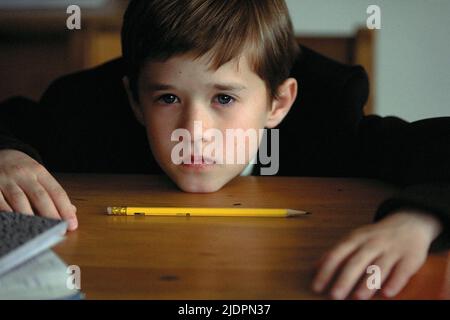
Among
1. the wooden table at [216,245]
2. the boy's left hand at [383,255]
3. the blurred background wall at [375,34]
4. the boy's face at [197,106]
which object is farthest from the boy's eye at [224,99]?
the blurred background wall at [375,34]

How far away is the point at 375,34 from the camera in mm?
2133

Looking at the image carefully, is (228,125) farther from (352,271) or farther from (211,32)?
(352,271)

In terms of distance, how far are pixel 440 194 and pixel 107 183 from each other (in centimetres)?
48

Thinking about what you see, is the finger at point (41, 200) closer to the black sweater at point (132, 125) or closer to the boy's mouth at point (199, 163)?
the boy's mouth at point (199, 163)

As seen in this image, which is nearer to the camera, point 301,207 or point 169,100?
point 301,207

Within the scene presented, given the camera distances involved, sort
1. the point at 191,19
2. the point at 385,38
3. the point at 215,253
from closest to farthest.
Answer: the point at 215,253 < the point at 191,19 < the point at 385,38

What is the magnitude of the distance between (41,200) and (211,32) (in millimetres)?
336

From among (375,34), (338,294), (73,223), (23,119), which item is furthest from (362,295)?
(375,34)

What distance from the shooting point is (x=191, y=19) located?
2.70ft

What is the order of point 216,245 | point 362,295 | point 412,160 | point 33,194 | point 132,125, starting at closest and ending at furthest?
point 362,295 < point 216,245 < point 33,194 < point 412,160 < point 132,125

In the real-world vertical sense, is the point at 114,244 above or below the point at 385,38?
below
